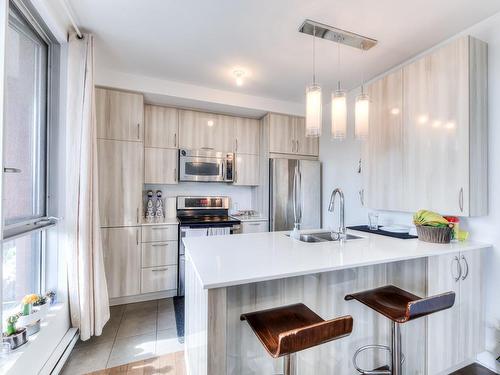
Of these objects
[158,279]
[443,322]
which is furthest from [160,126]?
[443,322]

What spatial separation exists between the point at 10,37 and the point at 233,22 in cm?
143

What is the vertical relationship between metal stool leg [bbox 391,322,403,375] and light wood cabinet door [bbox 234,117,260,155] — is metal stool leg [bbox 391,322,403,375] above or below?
below

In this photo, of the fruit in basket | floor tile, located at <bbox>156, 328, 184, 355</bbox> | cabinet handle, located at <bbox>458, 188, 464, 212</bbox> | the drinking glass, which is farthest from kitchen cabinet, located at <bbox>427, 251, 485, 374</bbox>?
floor tile, located at <bbox>156, 328, 184, 355</bbox>

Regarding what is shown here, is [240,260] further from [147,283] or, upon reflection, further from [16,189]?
[147,283]

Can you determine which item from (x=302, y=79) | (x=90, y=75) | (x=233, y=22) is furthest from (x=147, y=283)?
(x=302, y=79)

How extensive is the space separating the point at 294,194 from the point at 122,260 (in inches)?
90.4

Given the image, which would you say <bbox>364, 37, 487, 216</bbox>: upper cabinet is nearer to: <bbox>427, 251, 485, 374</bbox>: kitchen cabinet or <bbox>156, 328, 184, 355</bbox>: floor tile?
<bbox>427, 251, 485, 374</bbox>: kitchen cabinet

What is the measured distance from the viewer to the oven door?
3.24m

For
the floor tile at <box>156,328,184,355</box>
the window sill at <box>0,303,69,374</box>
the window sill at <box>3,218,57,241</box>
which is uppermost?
the window sill at <box>3,218,57,241</box>

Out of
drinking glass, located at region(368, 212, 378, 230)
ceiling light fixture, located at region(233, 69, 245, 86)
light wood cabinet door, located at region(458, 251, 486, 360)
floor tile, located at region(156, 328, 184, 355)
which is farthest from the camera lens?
ceiling light fixture, located at region(233, 69, 245, 86)

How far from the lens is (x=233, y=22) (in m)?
1.88

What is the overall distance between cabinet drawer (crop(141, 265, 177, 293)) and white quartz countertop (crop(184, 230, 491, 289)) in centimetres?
145

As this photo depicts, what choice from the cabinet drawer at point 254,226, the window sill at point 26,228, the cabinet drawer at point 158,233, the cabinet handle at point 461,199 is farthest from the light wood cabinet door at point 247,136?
the cabinet handle at point 461,199

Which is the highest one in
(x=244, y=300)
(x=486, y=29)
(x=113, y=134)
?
(x=486, y=29)
